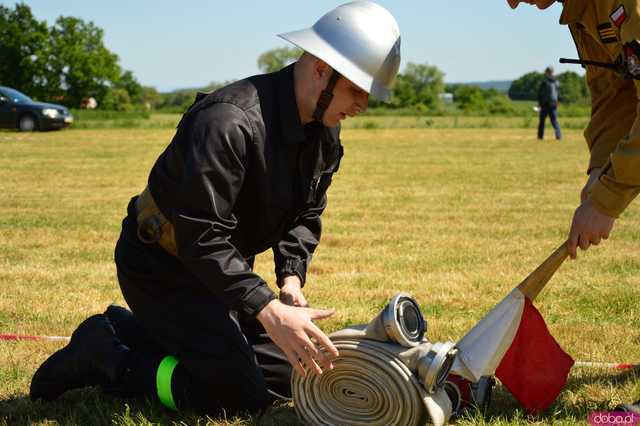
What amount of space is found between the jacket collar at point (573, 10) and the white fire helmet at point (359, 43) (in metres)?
0.76

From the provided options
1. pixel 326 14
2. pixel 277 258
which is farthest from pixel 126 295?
pixel 326 14

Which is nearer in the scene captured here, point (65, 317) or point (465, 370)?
point (465, 370)

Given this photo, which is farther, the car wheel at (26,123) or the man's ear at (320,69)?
the car wheel at (26,123)

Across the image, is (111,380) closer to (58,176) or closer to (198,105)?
(198,105)

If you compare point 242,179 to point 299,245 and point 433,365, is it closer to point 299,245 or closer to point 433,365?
point 299,245

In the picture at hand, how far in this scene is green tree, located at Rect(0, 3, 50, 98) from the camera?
195ft

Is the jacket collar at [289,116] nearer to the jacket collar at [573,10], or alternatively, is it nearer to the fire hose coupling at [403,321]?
the fire hose coupling at [403,321]

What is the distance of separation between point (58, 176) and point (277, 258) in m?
11.3

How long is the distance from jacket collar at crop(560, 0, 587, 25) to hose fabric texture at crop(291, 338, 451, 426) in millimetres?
1560

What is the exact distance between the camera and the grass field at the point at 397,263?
3857mm

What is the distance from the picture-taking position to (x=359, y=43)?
3213 millimetres

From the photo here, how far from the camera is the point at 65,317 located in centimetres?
524

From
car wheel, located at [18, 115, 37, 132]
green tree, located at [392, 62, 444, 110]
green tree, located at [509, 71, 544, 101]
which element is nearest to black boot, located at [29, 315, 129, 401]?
car wheel, located at [18, 115, 37, 132]

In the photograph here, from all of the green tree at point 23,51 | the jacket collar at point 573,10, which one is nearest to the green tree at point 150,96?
the green tree at point 23,51
